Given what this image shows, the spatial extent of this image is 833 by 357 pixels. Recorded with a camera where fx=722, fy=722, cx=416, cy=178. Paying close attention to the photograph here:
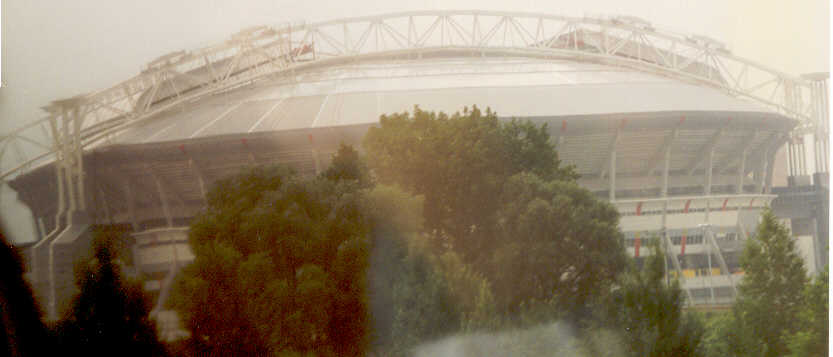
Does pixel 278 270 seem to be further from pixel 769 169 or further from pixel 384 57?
pixel 769 169

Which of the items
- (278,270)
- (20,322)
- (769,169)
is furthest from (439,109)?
(20,322)

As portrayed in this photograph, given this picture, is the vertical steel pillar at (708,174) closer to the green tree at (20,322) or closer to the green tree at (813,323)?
the green tree at (813,323)

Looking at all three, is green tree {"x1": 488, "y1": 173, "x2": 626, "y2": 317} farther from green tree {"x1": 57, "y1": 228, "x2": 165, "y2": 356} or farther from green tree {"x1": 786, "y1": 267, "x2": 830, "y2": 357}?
green tree {"x1": 57, "y1": 228, "x2": 165, "y2": 356}

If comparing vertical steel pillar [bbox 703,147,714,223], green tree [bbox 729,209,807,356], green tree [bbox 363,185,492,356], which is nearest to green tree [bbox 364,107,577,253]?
green tree [bbox 363,185,492,356]

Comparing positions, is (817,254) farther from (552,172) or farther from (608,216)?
(552,172)

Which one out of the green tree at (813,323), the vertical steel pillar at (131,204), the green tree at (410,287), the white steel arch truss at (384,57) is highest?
the white steel arch truss at (384,57)

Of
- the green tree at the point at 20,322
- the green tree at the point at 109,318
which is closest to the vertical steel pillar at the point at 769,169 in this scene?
the green tree at the point at 109,318
